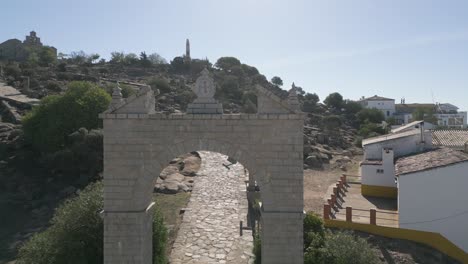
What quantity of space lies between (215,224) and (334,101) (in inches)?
2570

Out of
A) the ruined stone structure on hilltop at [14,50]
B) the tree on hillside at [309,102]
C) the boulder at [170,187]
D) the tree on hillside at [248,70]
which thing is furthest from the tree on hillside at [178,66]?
the boulder at [170,187]

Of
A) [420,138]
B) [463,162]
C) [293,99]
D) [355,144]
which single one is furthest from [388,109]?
[293,99]

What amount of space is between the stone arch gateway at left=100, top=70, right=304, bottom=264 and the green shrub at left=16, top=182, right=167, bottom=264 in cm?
259

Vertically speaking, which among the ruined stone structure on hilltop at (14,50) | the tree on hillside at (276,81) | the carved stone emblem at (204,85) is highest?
the ruined stone structure on hilltop at (14,50)

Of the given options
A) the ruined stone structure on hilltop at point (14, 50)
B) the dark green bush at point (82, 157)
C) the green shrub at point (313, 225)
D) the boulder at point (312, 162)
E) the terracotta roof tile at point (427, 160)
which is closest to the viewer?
the green shrub at point (313, 225)

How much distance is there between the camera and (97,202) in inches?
511

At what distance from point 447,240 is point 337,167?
1726cm

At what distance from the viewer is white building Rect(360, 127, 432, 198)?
76.7 ft

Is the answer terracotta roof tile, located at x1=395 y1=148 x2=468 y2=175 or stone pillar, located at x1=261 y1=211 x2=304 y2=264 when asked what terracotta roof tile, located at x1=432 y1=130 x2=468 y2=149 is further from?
stone pillar, located at x1=261 y1=211 x2=304 y2=264

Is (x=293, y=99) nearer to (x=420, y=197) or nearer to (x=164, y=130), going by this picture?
(x=164, y=130)

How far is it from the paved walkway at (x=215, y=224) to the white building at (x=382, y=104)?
72179 millimetres

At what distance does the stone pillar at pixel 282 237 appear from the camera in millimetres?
9945

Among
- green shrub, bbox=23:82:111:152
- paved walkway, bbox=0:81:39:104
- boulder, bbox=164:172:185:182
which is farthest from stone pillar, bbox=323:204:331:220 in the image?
paved walkway, bbox=0:81:39:104

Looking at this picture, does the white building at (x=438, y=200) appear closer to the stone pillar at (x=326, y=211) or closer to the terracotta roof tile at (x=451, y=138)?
the stone pillar at (x=326, y=211)
